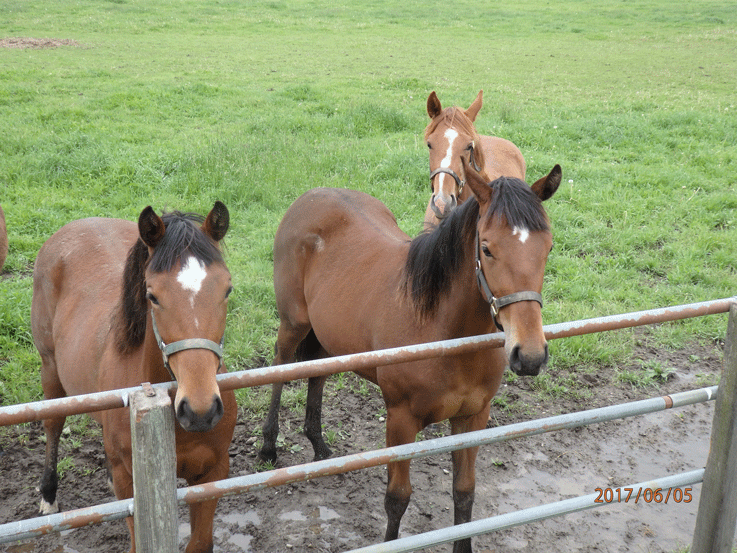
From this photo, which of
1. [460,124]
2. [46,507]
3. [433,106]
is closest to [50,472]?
[46,507]

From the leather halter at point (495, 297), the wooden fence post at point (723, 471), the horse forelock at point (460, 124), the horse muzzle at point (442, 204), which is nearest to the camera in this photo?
the leather halter at point (495, 297)

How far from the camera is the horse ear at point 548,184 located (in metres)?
2.48

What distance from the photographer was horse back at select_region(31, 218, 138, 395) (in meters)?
3.02

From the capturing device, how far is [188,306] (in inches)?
84.4

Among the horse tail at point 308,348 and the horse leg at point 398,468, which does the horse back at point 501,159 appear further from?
the horse leg at point 398,468

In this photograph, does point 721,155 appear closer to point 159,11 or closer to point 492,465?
point 492,465

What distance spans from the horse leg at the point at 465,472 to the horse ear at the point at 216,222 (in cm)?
144

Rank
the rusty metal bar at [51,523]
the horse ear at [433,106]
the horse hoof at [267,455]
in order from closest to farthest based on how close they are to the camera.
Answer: the rusty metal bar at [51,523] → the horse hoof at [267,455] → the horse ear at [433,106]

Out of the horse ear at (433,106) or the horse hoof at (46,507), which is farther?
the horse ear at (433,106)

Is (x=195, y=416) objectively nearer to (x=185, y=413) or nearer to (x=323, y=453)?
(x=185, y=413)

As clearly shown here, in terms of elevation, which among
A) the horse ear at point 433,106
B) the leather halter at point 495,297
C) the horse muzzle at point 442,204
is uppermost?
the horse ear at point 433,106

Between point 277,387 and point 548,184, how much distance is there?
219cm

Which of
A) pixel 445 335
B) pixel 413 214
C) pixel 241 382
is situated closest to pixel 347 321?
pixel 445 335

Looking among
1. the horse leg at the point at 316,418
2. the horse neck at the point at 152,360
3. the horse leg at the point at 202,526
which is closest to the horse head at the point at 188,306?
the horse neck at the point at 152,360
